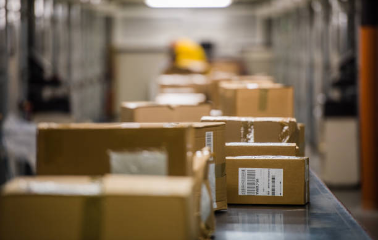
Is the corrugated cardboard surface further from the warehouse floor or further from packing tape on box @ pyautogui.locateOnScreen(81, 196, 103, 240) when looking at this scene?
the warehouse floor

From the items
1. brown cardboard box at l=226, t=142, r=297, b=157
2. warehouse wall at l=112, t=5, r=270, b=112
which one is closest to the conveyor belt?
brown cardboard box at l=226, t=142, r=297, b=157

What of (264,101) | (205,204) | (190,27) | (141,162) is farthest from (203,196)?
(190,27)

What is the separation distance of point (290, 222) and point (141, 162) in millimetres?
758

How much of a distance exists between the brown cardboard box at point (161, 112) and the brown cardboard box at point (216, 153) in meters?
0.92

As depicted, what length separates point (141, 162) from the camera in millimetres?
1735

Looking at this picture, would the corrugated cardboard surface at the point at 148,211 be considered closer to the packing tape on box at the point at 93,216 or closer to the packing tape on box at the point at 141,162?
the packing tape on box at the point at 93,216

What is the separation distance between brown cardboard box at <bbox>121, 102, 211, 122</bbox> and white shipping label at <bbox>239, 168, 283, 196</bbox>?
2.99ft

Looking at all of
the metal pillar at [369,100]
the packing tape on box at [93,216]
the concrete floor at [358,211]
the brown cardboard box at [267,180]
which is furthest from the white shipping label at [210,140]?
the metal pillar at [369,100]

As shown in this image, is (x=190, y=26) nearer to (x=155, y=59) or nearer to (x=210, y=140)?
(x=155, y=59)

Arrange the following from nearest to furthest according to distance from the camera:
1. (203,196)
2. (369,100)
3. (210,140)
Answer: (203,196)
(210,140)
(369,100)

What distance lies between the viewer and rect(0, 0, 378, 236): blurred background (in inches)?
247

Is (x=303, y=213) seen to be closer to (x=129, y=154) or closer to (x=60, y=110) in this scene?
(x=129, y=154)

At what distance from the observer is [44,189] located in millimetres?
1570

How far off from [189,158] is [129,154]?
199mm
